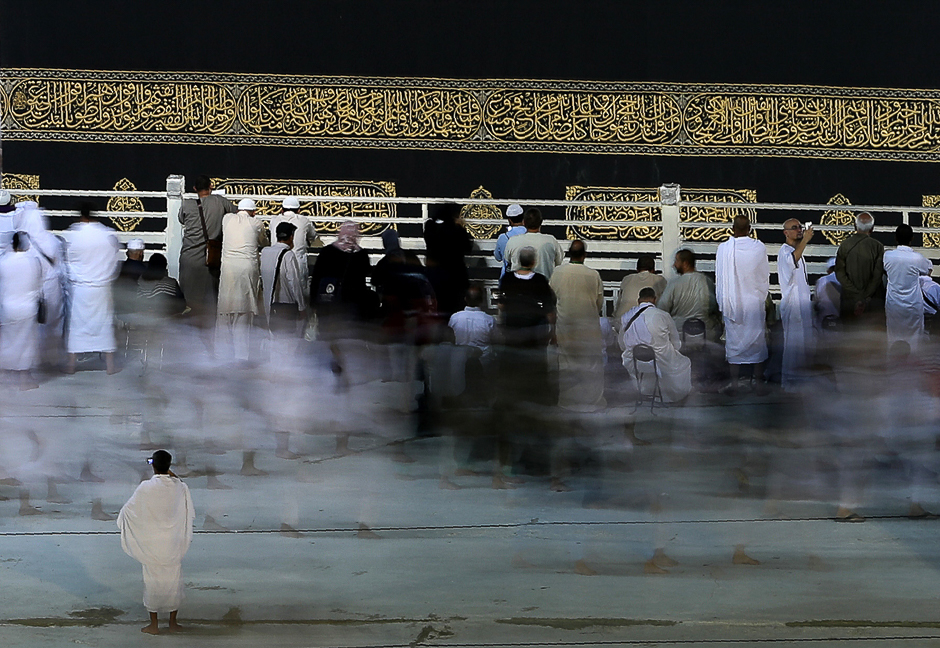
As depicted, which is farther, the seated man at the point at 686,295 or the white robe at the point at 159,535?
the seated man at the point at 686,295

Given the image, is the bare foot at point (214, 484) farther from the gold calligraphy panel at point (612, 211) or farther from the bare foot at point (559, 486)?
the gold calligraphy panel at point (612, 211)

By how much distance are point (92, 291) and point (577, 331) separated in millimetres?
2926

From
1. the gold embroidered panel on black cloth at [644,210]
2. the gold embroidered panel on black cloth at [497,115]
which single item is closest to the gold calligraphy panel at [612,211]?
the gold embroidered panel on black cloth at [644,210]

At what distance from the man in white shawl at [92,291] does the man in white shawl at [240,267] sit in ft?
2.15

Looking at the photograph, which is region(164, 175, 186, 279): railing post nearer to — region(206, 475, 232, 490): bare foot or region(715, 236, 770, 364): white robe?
region(206, 475, 232, 490): bare foot

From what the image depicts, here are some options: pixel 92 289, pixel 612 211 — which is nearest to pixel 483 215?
pixel 612 211

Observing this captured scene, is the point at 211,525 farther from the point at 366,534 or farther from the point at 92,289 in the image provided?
the point at 92,289

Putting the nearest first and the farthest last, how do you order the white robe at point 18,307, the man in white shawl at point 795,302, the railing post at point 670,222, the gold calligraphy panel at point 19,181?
the man in white shawl at point 795,302, the white robe at point 18,307, the railing post at point 670,222, the gold calligraphy panel at point 19,181

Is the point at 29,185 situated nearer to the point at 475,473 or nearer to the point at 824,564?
the point at 475,473

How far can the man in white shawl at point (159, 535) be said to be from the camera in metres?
5.02

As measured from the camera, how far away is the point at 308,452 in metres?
6.92

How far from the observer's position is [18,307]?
7.36 metres

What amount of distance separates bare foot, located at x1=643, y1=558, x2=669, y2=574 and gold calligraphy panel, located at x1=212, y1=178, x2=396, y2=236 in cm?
671

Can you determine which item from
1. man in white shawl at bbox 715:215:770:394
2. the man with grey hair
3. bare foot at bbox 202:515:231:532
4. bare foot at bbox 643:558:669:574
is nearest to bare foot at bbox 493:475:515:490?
bare foot at bbox 643:558:669:574
